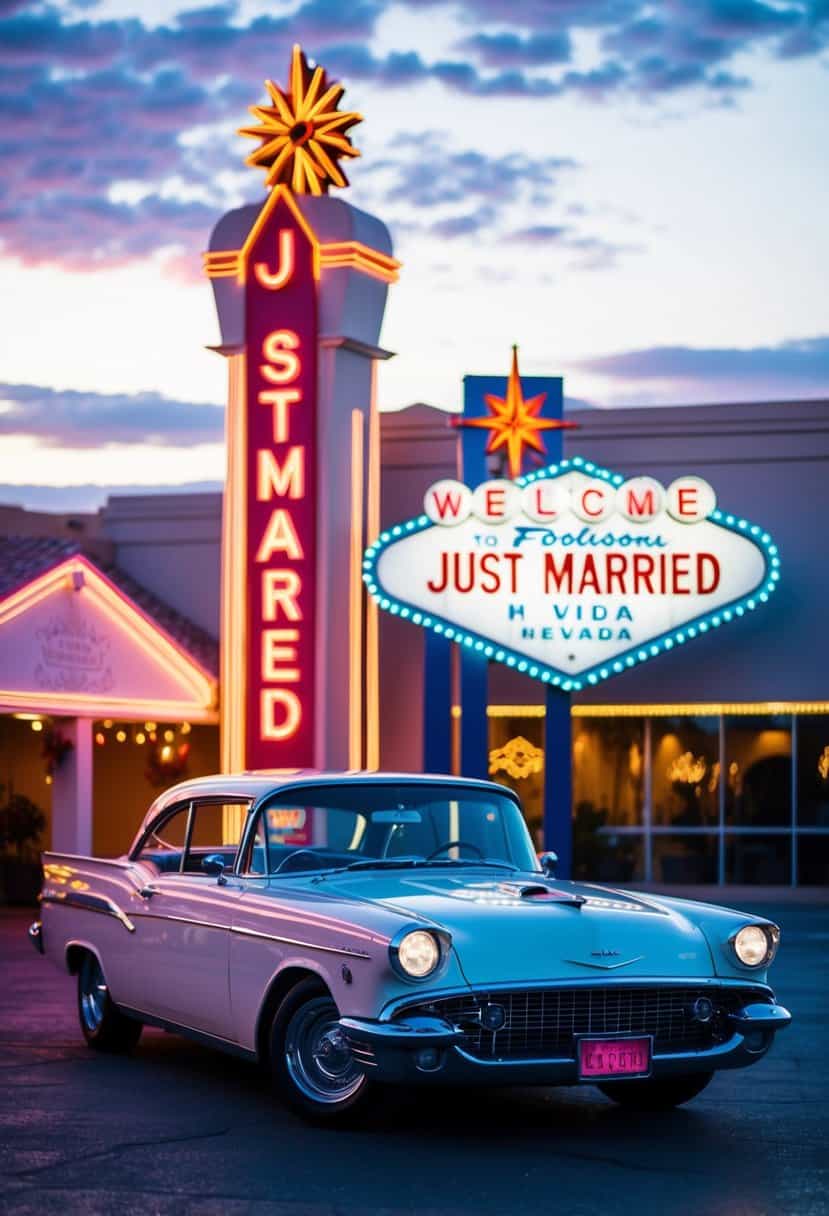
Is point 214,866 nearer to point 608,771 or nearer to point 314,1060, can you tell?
point 314,1060

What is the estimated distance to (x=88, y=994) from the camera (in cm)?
1112

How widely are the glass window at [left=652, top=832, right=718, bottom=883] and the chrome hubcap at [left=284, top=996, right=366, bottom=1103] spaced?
60.0 ft

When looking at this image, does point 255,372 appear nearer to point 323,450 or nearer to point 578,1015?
point 323,450

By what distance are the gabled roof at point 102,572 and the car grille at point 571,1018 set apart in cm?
1445

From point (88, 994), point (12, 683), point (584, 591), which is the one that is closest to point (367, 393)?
point (584, 591)

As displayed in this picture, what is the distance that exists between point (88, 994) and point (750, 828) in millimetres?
16210

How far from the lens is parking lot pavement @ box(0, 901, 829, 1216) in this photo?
278 inches

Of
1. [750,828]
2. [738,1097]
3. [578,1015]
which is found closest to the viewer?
[578,1015]

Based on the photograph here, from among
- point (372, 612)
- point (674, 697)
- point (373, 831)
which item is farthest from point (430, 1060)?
point (674, 697)

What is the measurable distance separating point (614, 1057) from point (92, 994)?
391 centimetres

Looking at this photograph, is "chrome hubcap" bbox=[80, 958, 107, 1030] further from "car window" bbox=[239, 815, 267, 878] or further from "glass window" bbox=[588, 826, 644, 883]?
"glass window" bbox=[588, 826, 644, 883]

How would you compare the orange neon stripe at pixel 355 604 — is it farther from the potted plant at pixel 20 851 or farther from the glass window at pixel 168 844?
the glass window at pixel 168 844

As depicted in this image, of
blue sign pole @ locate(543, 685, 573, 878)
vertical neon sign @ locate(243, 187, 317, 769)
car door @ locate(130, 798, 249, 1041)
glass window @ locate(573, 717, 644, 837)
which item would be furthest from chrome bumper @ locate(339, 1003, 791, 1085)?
glass window @ locate(573, 717, 644, 837)

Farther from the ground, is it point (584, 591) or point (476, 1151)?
point (584, 591)
